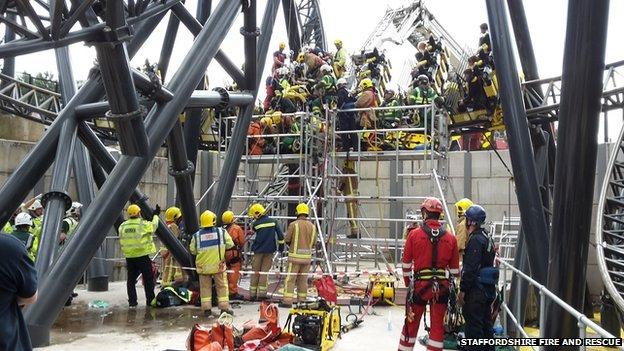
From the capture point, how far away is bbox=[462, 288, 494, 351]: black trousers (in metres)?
6.37

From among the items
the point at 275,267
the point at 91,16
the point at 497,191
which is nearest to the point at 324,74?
the point at 275,267

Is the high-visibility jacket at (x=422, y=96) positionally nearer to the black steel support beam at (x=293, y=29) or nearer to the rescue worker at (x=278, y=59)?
the rescue worker at (x=278, y=59)

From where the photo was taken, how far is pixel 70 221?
10891 millimetres

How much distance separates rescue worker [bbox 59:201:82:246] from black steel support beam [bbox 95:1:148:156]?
11.4 feet

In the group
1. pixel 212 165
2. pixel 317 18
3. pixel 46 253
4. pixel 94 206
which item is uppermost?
pixel 317 18

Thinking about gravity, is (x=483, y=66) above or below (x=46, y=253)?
above

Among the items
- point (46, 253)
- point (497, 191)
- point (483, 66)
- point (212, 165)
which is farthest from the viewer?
point (212, 165)

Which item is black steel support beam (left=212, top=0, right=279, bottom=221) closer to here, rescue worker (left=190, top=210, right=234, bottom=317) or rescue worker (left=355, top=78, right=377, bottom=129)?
rescue worker (left=190, top=210, right=234, bottom=317)

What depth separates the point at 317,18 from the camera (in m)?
25.9

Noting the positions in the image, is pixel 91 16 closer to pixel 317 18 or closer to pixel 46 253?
pixel 46 253

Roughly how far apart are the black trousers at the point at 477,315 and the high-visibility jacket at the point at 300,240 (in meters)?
3.96

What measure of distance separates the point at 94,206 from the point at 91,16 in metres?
2.29

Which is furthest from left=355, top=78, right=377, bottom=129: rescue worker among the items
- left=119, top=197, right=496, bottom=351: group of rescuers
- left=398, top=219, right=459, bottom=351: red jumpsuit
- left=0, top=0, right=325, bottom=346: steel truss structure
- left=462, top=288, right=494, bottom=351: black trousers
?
left=462, top=288, right=494, bottom=351: black trousers

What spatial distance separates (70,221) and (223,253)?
3461mm
